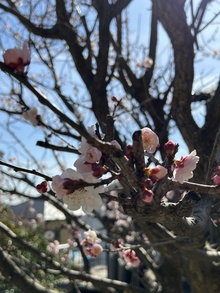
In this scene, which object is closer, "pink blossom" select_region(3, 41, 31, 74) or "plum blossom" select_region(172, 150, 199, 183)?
"pink blossom" select_region(3, 41, 31, 74)

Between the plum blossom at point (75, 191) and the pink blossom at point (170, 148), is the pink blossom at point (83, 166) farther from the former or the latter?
the pink blossom at point (170, 148)

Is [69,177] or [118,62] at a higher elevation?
[118,62]

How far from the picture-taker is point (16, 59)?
2.65 feet

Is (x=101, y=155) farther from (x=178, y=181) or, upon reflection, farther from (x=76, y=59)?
(x=76, y=59)

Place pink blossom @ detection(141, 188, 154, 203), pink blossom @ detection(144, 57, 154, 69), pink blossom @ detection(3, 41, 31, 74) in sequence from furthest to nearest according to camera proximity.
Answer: pink blossom @ detection(144, 57, 154, 69) < pink blossom @ detection(141, 188, 154, 203) < pink blossom @ detection(3, 41, 31, 74)

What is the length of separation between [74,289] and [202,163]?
2.23 meters

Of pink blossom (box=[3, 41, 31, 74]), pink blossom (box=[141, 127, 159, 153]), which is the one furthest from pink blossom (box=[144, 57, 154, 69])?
pink blossom (box=[3, 41, 31, 74])

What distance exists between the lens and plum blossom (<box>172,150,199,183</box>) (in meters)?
1.11

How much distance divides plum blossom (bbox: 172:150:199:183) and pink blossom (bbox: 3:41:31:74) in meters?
0.55

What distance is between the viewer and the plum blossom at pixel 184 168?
3.65 feet

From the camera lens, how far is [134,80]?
11.9 feet

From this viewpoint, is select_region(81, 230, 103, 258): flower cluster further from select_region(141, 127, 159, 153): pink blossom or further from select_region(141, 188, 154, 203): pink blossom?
select_region(141, 188, 154, 203): pink blossom

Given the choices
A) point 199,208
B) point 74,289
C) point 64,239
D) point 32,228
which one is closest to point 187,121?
point 199,208

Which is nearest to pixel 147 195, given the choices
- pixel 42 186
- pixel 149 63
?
pixel 42 186
